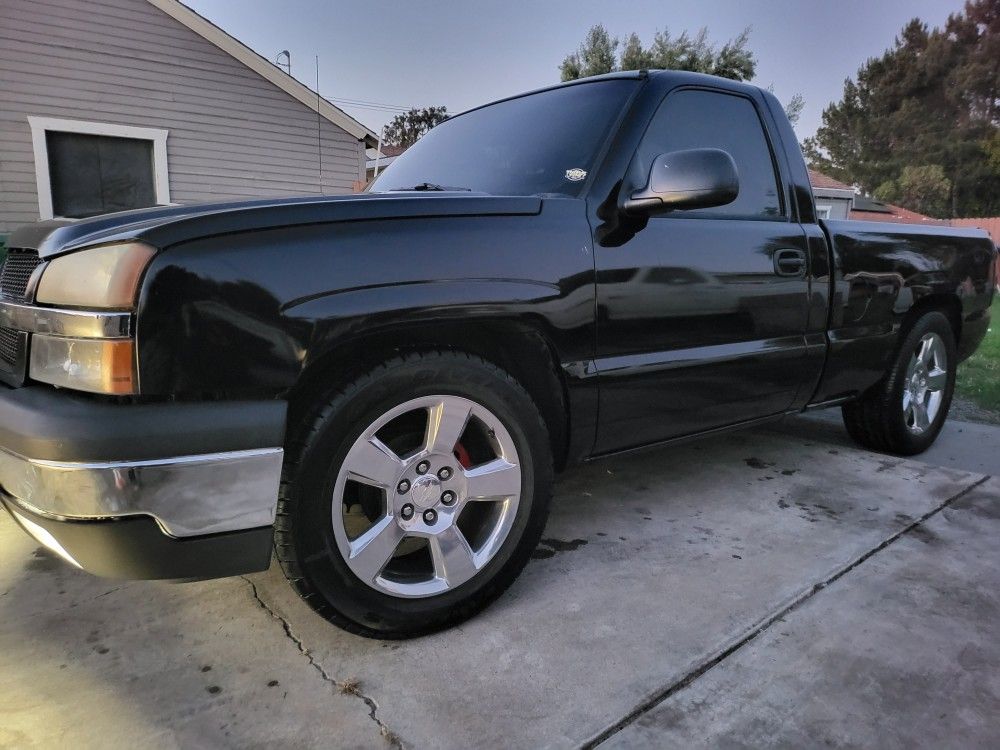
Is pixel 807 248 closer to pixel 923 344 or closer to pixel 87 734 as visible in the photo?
pixel 923 344

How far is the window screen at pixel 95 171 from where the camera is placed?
9.01m

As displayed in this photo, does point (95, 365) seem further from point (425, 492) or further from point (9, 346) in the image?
point (425, 492)

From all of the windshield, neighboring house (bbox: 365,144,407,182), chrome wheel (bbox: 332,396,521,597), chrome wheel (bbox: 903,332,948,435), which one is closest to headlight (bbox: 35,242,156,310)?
chrome wheel (bbox: 332,396,521,597)

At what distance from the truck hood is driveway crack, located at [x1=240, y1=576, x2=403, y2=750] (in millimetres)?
1157

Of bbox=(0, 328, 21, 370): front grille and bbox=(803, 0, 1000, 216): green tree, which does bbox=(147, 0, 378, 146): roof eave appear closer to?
bbox=(0, 328, 21, 370): front grille

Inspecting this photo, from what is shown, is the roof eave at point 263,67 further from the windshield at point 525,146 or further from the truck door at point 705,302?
the truck door at point 705,302

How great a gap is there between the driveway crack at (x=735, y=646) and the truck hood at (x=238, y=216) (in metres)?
1.38

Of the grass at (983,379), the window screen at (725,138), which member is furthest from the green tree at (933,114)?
the window screen at (725,138)

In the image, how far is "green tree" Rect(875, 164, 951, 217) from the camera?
44.1 meters

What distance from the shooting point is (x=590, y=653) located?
198 centimetres

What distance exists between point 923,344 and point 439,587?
3155 mm

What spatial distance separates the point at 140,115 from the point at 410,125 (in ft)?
155

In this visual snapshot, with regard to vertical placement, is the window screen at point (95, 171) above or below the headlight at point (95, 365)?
above

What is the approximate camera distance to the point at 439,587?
6.68 ft
